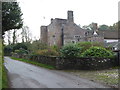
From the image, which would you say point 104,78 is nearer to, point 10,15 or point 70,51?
point 70,51

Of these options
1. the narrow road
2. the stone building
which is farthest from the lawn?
the stone building

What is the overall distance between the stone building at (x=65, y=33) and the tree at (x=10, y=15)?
108 feet

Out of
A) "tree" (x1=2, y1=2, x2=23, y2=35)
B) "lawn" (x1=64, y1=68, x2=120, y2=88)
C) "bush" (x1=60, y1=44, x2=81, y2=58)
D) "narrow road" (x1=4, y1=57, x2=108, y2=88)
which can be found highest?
"tree" (x1=2, y1=2, x2=23, y2=35)

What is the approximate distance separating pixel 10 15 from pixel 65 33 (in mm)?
36030

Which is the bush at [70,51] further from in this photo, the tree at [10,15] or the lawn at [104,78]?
the tree at [10,15]

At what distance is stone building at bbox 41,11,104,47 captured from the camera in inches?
1959

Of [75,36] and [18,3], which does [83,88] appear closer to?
[18,3]

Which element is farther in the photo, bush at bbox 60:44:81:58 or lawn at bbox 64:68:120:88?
bush at bbox 60:44:81:58

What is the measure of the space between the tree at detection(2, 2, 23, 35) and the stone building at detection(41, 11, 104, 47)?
32975mm

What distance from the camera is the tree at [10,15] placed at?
14836mm

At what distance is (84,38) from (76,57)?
108 ft

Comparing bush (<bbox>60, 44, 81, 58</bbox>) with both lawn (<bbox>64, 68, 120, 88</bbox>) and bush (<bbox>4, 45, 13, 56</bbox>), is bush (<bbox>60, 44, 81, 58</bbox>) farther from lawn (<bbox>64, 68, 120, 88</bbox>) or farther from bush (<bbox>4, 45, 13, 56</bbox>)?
bush (<bbox>4, 45, 13, 56</bbox>)

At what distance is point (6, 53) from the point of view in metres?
59.1

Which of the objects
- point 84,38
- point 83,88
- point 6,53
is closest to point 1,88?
point 83,88
